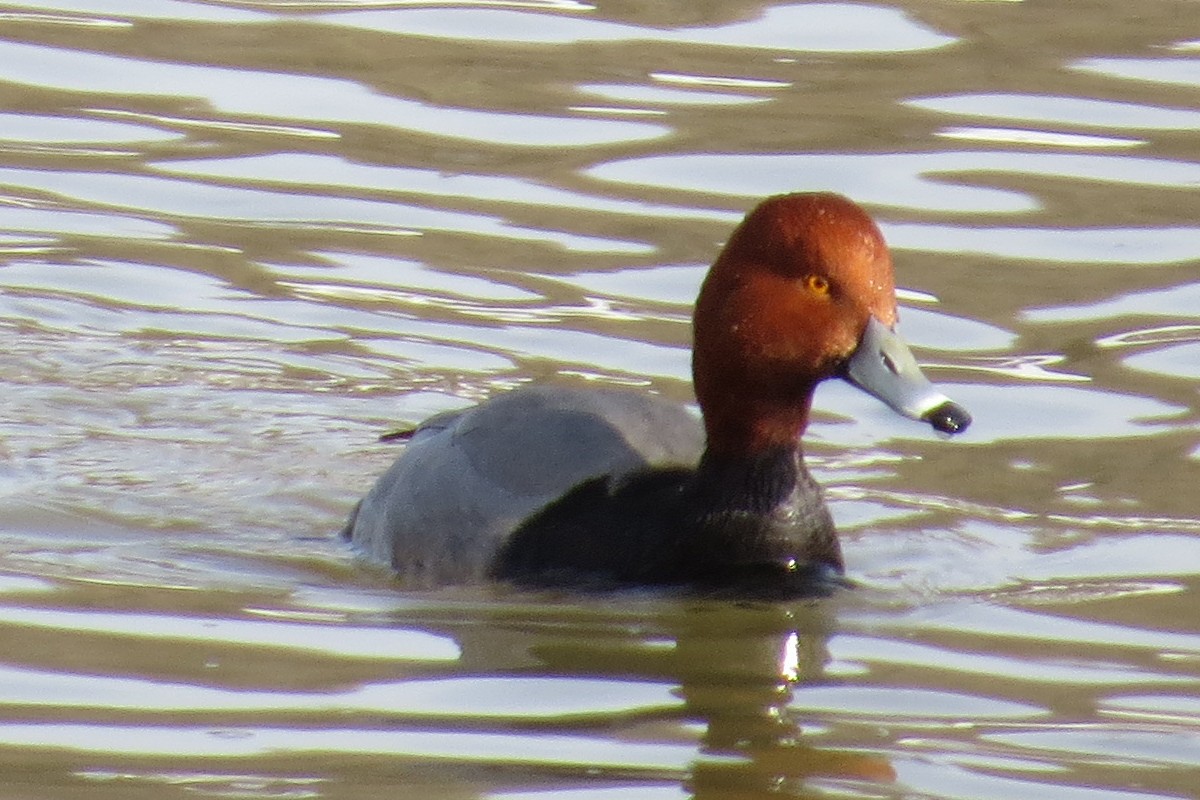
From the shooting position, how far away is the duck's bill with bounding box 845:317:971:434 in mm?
6000

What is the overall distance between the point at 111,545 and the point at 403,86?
13.7 ft

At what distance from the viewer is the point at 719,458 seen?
6395 millimetres

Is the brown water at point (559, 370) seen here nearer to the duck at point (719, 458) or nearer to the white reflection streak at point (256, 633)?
the white reflection streak at point (256, 633)

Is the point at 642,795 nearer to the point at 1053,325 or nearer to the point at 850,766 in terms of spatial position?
the point at 850,766

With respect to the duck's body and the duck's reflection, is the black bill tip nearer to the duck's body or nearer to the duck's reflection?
the duck's reflection

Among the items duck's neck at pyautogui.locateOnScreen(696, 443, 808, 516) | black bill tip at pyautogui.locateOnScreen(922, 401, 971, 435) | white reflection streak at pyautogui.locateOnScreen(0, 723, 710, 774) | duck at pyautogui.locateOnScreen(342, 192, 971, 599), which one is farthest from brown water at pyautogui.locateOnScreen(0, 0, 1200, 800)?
black bill tip at pyautogui.locateOnScreen(922, 401, 971, 435)

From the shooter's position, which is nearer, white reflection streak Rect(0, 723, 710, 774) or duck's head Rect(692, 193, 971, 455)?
white reflection streak Rect(0, 723, 710, 774)

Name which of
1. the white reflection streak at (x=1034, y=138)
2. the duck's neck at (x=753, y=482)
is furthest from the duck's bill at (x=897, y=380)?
the white reflection streak at (x=1034, y=138)

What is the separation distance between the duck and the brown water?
198mm

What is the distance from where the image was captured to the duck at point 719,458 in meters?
6.15

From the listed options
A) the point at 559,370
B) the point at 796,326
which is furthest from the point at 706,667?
the point at 559,370

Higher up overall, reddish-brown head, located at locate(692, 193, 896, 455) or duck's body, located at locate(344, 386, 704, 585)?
reddish-brown head, located at locate(692, 193, 896, 455)

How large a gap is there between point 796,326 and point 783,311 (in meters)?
0.05

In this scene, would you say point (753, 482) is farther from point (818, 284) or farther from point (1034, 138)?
point (1034, 138)
